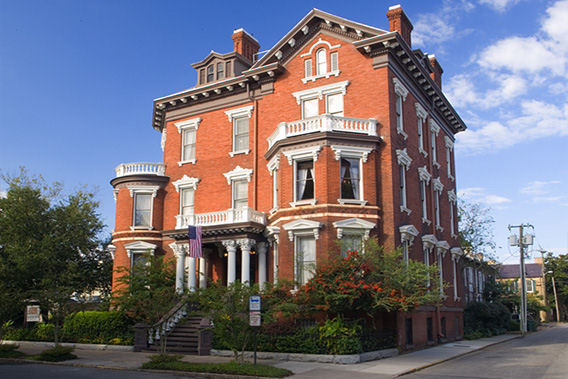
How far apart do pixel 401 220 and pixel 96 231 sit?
743 inches

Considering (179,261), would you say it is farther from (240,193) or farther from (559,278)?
(559,278)

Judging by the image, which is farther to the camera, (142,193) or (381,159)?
(142,193)

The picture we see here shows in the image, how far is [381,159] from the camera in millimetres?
25469

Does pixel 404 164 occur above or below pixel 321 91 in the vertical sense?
below

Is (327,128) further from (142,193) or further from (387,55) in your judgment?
(142,193)

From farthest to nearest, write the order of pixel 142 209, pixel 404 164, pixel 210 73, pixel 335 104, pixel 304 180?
pixel 210 73 → pixel 142 209 → pixel 335 104 → pixel 404 164 → pixel 304 180

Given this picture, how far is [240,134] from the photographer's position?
101 ft

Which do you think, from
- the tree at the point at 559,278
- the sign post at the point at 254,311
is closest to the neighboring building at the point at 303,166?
the sign post at the point at 254,311

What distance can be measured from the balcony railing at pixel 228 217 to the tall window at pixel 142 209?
3.68 m

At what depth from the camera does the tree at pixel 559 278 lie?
88188 millimetres

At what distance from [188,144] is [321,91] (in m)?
9.55

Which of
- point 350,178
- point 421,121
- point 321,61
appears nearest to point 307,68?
point 321,61

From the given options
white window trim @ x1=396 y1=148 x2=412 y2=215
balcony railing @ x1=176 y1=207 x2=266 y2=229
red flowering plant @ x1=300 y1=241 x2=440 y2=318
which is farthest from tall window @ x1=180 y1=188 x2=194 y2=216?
white window trim @ x1=396 y1=148 x2=412 y2=215

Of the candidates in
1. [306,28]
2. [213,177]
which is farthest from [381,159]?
[213,177]
